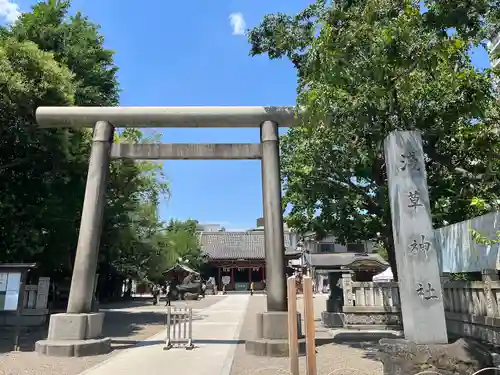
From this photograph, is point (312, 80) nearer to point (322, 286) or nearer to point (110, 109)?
point (110, 109)

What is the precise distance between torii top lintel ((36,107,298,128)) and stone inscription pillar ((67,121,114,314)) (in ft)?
1.18

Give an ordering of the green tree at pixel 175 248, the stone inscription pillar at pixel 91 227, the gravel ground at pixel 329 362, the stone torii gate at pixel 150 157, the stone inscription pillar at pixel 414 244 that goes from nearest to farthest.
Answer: the stone inscription pillar at pixel 414 244 → the gravel ground at pixel 329 362 → the stone torii gate at pixel 150 157 → the stone inscription pillar at pixel 91 227 → the green tree at pixel 175 248

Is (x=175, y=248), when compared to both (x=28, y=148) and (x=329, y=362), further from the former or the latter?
(x=329, y=362)

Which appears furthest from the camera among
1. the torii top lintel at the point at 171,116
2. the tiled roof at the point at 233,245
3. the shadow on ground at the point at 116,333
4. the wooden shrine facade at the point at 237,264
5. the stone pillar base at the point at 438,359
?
the tiled roof at the point at 233,245

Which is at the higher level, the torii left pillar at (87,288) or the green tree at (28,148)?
the green tree at (28,148)

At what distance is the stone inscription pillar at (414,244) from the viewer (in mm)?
6402

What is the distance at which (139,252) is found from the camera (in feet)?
88.2

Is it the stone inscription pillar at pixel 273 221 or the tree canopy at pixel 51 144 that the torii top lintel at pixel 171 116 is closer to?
the stone inscription pillar at pixel 273 221

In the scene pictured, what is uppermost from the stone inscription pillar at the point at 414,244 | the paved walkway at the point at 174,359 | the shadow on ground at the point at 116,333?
the stone inscription pillar at the point at 414,244

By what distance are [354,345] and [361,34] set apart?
24.6ft

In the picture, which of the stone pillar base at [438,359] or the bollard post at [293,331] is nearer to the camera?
the bollard post at [293,331]

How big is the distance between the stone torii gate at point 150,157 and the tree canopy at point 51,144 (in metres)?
1.44

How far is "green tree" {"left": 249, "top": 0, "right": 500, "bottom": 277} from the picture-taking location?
6.60 metres

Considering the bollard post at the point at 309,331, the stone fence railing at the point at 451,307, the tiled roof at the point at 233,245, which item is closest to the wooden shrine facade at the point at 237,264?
the tiled roof at the point at 233,245
